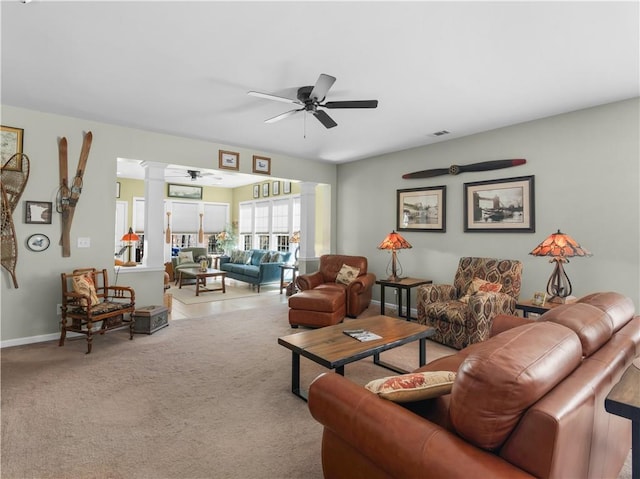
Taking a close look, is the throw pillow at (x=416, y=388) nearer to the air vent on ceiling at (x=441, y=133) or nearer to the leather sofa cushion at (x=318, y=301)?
the leather sofa cushion at (x=318, y=301)

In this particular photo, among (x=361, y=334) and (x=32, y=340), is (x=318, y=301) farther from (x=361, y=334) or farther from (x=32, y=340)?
(x=32, y=340)

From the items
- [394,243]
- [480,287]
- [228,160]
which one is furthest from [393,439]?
[228,160]

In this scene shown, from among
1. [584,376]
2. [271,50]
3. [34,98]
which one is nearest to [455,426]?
[584,376]

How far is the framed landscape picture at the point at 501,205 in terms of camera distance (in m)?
4.15

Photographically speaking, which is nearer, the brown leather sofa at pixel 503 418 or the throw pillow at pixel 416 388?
the brown leather sofa at pixel 503 418

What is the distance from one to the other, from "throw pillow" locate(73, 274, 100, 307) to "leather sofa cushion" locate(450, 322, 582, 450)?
3913mm

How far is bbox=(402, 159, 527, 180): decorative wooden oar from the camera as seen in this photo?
4266 mm

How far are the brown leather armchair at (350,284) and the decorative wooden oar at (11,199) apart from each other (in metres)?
3.51

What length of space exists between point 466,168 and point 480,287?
173cm

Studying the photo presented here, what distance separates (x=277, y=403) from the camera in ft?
8.41

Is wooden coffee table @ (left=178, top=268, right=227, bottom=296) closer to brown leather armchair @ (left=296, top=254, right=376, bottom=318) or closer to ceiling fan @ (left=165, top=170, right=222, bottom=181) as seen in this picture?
ceiling fan @ (left=165, top=170, right=222, bottom=181)

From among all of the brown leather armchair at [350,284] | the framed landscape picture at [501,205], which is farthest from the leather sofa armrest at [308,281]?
the framed landscape picture at [501,205]

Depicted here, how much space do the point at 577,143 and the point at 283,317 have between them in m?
4.33

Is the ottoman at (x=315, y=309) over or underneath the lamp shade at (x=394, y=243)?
underneath
